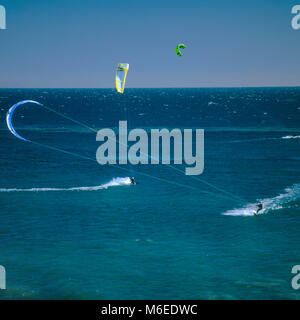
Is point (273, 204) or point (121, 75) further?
point (273, 204)

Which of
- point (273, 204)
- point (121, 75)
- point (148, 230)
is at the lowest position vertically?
point (148, 230)

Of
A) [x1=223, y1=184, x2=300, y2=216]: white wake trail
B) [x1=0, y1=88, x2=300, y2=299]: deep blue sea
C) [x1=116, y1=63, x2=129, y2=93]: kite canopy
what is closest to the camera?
[x1=0, y1=88, x2=300, y2=299]: deep blue sea

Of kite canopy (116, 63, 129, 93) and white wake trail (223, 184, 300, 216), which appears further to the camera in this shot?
white wake trail (223, 184, 300, 216)

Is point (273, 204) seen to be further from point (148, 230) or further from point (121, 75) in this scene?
point (121, 75)

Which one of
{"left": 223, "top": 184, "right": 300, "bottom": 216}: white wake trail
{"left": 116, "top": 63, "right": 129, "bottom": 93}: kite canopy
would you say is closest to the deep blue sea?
{"left": 223, "top": 184, "right": 300, "bottom": 216}: white wake trail

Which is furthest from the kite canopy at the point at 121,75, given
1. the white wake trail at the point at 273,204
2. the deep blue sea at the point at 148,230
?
the white wake trail at the point at 273,204

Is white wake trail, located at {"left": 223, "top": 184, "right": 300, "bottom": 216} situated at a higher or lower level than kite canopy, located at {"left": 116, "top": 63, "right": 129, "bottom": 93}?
lower

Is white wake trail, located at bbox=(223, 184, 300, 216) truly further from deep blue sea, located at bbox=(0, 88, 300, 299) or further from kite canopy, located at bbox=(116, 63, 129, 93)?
kite canopy, located at bbox=(116, 63, 129, 93)

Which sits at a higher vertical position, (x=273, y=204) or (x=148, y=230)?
(x=273, y=204)

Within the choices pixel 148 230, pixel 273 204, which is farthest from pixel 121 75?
pixel 273 204

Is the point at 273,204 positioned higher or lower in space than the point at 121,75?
lower

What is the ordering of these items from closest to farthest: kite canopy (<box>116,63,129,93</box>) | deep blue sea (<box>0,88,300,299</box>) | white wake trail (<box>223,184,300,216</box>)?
deep blue sea (<box>0,88,300,299</box>), kite canopy (<box>116,63,129,93</box>), white wake trail (<box>223,184,300,216</box>)
